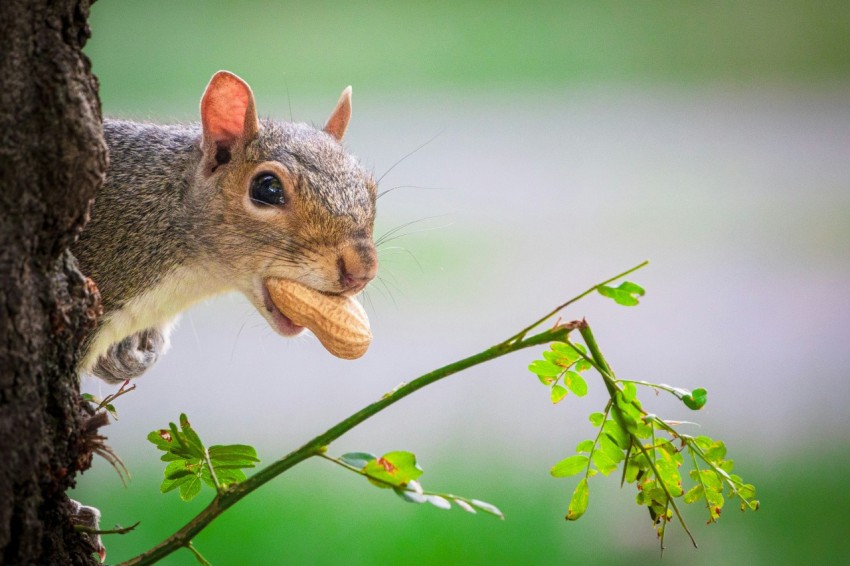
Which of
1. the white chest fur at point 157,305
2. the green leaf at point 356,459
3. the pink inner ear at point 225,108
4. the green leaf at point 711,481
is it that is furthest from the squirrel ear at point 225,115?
the green leaf at point 711,481

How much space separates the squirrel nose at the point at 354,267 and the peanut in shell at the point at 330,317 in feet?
0.07

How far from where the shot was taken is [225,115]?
104cm

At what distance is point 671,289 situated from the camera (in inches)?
86.1

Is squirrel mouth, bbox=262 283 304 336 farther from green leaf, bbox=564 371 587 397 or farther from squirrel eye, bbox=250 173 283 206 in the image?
green leaf, bbox=564 371 587 397

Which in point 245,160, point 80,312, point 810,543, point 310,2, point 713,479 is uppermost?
point 310,2

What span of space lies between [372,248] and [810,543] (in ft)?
5.30

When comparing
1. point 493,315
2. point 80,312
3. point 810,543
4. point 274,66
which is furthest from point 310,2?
point 810,543

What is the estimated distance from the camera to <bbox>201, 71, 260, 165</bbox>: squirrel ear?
1.01 meters

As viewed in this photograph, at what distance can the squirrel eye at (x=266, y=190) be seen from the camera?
1007 mm

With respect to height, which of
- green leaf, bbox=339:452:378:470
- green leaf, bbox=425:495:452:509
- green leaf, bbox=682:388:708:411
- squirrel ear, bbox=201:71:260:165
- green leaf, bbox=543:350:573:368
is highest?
squirrel ear, bbox=201:71:260:165

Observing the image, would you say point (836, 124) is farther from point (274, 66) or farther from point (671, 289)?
point (274, 66)

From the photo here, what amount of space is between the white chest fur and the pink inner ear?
0.17 metres

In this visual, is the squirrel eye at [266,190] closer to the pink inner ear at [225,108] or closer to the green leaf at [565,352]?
the pink inner ear at [225,108]

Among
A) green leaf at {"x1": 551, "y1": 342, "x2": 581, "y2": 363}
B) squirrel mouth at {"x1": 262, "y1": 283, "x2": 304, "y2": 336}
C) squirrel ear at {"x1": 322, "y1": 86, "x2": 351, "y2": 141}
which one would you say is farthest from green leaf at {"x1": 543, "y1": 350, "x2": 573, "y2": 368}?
squirrel ear at {"x1": 322, "y1": 86, "x2": 351, "y2": 141}
